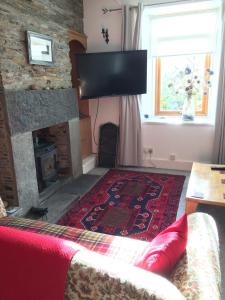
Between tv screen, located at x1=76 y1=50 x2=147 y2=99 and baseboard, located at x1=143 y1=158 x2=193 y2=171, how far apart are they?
1.14 meters

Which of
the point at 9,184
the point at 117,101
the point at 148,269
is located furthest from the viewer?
the point at 117,101

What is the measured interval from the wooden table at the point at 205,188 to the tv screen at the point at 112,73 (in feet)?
5.08

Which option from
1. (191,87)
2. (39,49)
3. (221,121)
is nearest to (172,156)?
(221,121)

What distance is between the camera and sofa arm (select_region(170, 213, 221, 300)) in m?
0.85

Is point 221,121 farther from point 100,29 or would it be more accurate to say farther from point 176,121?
point 100,29

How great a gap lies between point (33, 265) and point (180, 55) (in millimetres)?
3557

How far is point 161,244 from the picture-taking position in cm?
100

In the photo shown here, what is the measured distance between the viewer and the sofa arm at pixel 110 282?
0.74m

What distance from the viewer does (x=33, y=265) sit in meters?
0.91

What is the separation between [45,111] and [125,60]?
4.73ft

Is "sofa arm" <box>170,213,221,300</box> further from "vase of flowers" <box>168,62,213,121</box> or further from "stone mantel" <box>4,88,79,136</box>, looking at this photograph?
"vase of flowers" <box>168,62,213,121</box>

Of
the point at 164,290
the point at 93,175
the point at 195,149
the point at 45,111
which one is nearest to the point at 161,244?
the point at 164,290

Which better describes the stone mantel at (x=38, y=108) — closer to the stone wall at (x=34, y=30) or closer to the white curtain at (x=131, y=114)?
the stone wall at (x=34, y=30)

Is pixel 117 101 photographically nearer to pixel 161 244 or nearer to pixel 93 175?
pixel 93 175
